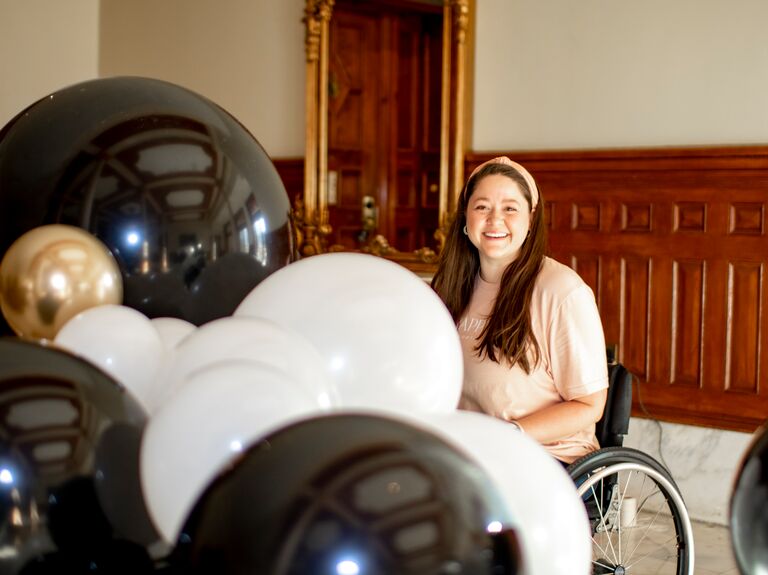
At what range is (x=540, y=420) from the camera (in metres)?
2.09

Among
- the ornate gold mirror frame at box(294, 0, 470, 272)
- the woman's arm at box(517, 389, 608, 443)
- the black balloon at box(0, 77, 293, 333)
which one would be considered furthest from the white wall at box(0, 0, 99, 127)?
the black balloon at box(0, 77, 293, 333)

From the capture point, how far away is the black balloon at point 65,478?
762 millimetres

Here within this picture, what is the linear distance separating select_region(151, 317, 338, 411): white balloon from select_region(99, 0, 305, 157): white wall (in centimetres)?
426

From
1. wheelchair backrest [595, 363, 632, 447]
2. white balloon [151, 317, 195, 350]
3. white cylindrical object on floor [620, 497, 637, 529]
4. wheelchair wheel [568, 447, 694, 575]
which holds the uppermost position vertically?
white balloon [151, 317, 195, 350]

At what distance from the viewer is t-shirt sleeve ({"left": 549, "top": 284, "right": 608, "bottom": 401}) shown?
209 cm

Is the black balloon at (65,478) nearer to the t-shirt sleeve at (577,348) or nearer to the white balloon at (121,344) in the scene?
the white balloon at (121,344)

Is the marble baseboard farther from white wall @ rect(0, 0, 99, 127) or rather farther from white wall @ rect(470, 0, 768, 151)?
white wall @ rect(0, 0, 99, 127)

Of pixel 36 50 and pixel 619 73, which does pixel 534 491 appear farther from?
pixel 36 50

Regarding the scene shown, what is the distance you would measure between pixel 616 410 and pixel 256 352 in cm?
161

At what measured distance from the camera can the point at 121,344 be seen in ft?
3.31

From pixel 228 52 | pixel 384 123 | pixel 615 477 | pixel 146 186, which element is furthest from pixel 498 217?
pixel 228 52

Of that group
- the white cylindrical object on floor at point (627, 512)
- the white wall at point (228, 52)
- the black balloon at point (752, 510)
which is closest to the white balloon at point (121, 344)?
the black balloon at point (752, 510)

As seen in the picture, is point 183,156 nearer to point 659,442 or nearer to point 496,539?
point 496,539

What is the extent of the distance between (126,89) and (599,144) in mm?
3038
